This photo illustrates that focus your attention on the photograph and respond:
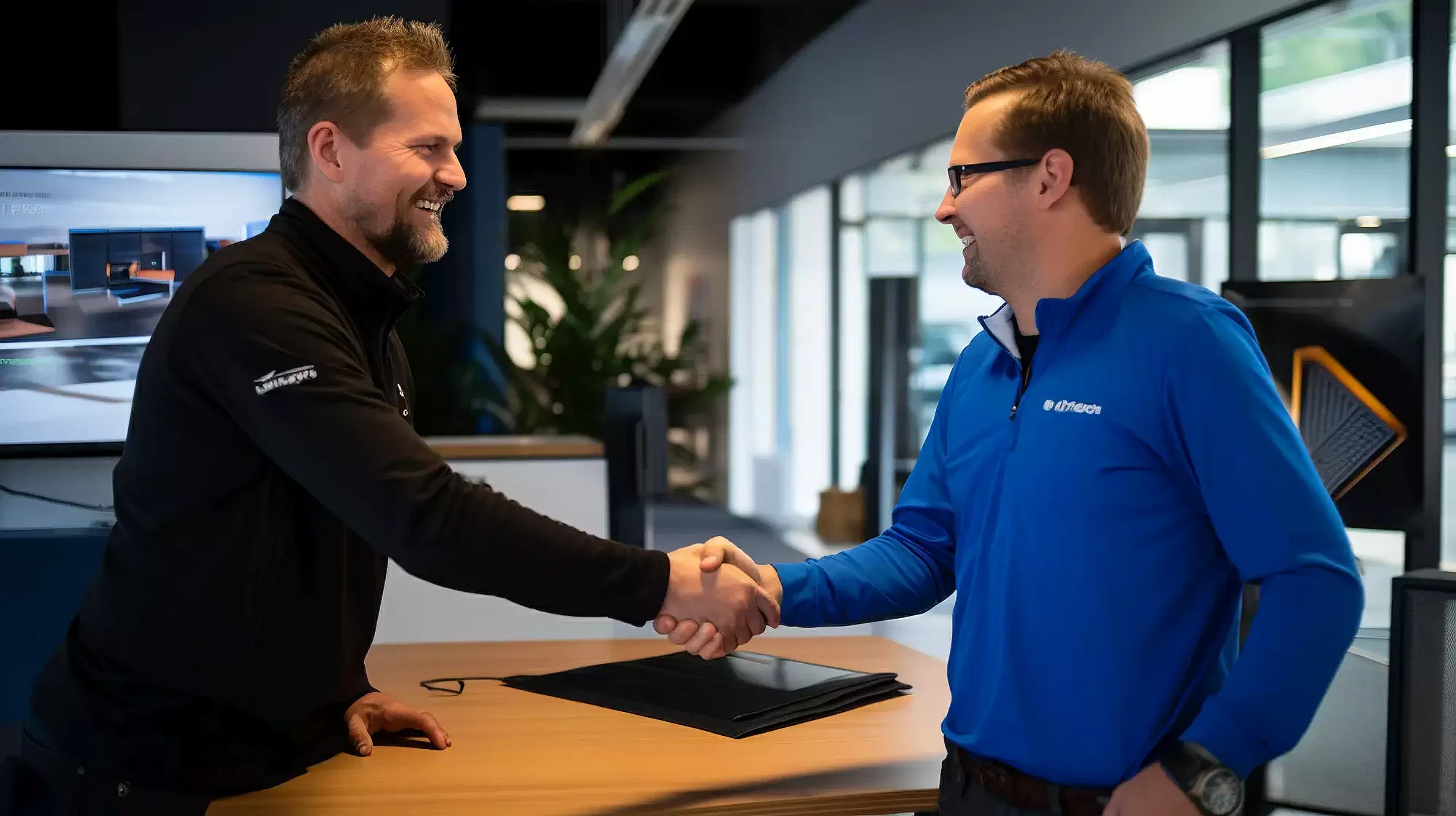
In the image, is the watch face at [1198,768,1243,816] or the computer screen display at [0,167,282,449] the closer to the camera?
the watch face at [1198,768,1243,816]

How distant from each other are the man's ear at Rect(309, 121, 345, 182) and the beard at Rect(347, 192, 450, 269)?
6 centimetres

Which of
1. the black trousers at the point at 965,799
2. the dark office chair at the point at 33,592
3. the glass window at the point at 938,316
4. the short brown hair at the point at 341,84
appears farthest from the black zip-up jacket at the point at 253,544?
the glass window at the point at 938,316

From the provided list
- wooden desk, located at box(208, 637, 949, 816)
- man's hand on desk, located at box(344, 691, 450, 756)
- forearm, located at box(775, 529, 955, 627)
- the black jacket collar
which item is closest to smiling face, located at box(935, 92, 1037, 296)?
forearm, located at box(775, 529, 955, 627)

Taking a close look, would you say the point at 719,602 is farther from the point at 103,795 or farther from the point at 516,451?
the point at 516,451

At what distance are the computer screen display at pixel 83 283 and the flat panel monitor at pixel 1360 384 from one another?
2.80m

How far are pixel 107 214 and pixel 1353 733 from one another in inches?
133

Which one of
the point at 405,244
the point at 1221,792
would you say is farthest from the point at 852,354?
the point at 1221,792

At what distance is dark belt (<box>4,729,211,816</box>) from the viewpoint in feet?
5.00

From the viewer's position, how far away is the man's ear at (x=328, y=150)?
177 cm

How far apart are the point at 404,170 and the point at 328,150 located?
0.10 m

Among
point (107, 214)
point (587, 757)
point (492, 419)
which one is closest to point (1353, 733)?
point (587, 757)

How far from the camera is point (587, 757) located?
165 cm

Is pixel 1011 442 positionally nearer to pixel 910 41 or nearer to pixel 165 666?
pixel 165 666

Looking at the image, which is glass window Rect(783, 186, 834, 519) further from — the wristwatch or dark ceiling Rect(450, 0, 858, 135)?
the wristwatch
